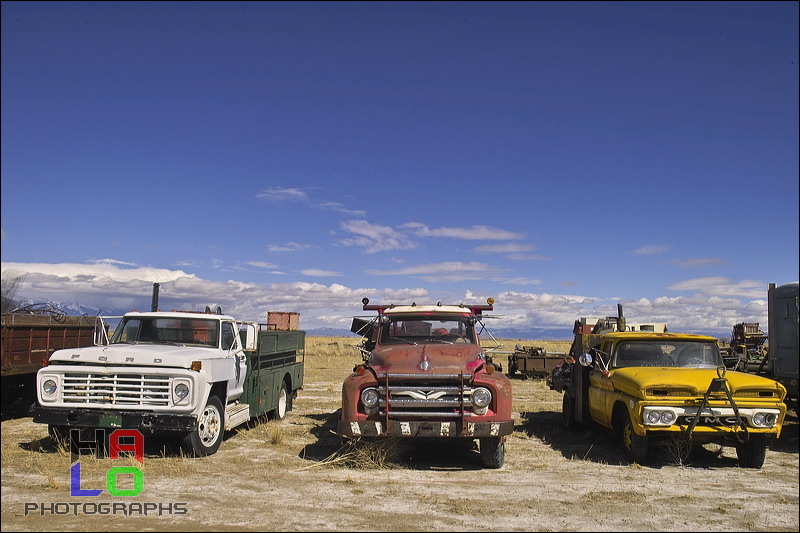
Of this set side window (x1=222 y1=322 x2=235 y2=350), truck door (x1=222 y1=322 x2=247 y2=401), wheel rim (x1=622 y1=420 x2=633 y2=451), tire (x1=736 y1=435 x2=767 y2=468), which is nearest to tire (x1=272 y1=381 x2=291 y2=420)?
truck door (x1=222 y1=322 x2=247 y2=401)

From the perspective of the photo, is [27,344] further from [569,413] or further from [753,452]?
[753,452]

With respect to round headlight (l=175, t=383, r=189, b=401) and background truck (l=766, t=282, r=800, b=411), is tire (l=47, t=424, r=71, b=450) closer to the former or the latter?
round headlight (l=175, t=383, r=189, b=401)

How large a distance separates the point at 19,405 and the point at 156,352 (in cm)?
617

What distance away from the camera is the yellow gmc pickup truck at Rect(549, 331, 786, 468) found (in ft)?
30.0

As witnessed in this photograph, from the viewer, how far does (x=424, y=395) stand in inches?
363

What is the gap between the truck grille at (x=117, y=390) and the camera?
945cm

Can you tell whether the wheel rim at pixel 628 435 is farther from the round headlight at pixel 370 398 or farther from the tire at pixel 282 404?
the tire at pixel 282 404

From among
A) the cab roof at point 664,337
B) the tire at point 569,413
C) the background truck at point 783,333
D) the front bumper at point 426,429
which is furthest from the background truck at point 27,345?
the background truck at point 783,333

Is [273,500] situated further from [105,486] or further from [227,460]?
[227,460]

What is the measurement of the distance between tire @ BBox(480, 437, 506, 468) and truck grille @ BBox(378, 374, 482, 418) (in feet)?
1.71

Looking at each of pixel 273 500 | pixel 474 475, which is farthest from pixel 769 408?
pixel 273 500

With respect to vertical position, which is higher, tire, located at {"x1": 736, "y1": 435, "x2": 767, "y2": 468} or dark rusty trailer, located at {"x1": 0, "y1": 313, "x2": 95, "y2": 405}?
dark rusty trailer, located at {"x1": 0, "y1": 313, "x2": 95, "y2": 405}

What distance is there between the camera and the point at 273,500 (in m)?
7.41

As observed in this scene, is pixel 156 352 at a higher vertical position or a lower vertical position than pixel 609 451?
higher
